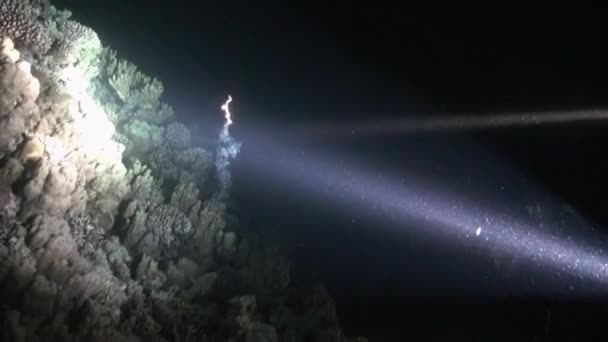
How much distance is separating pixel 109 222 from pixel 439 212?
17.6 ft

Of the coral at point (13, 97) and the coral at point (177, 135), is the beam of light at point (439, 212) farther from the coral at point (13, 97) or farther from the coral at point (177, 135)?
the coral at point (13, 97)

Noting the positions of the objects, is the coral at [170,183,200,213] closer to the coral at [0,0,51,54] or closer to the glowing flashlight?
the coral at [0,0,51,54]

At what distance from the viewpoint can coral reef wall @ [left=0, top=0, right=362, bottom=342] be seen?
13.6 feet

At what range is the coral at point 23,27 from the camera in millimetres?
4992

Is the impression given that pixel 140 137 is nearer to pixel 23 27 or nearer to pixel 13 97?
pixel 23 27

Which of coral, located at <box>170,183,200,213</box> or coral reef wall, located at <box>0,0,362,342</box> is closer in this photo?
coral reef wall, located at <box>0,0,362,342</box>

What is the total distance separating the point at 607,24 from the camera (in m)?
5.37

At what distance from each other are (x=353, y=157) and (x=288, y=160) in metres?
1.47

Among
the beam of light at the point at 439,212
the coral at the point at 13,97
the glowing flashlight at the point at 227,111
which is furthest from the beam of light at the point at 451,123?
the coral at the point at 13,97

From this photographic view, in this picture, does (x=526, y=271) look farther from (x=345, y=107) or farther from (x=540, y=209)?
(x=345, y=107)

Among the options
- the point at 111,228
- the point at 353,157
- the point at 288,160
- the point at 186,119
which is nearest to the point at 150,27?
the point at 186,119

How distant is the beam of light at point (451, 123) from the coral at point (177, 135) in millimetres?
3159

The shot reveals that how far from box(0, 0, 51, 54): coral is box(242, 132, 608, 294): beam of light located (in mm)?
4450

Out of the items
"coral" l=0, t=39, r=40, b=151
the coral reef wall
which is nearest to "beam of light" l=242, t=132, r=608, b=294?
the coral reef wall
